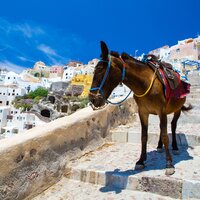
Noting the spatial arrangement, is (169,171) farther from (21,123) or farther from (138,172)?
(21,123)

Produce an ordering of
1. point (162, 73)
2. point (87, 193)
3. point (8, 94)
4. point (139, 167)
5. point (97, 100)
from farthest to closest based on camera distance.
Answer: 1. point (8, 94)
2. point (162, 73)
3. point (139, 167)
4. point (87, 193)
5. point (97, 100)

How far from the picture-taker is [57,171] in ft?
10.5

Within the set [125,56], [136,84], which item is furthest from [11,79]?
[136,84]

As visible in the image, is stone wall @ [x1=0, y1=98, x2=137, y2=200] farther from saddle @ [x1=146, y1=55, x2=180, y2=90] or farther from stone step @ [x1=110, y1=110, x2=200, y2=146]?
saddle @ [x1=146, y1=55, x2=180, y2=90]

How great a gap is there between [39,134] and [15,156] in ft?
1.62

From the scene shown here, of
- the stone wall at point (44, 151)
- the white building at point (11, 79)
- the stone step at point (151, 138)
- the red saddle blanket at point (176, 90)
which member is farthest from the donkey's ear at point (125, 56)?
the white building at point (11, 79)

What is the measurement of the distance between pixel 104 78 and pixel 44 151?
4.44 feet

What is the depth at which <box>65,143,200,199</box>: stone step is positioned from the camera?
2.55 meters

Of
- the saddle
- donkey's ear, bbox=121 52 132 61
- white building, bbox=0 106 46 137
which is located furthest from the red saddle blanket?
white building, bbox=0 106 46 137

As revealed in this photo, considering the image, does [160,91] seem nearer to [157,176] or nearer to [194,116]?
[157,176]

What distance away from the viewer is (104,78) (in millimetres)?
2625

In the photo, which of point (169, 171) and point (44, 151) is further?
point (44, 151)

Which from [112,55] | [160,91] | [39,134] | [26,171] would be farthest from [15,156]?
[160,91]

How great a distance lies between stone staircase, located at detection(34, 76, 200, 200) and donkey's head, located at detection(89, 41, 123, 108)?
1118 mm
